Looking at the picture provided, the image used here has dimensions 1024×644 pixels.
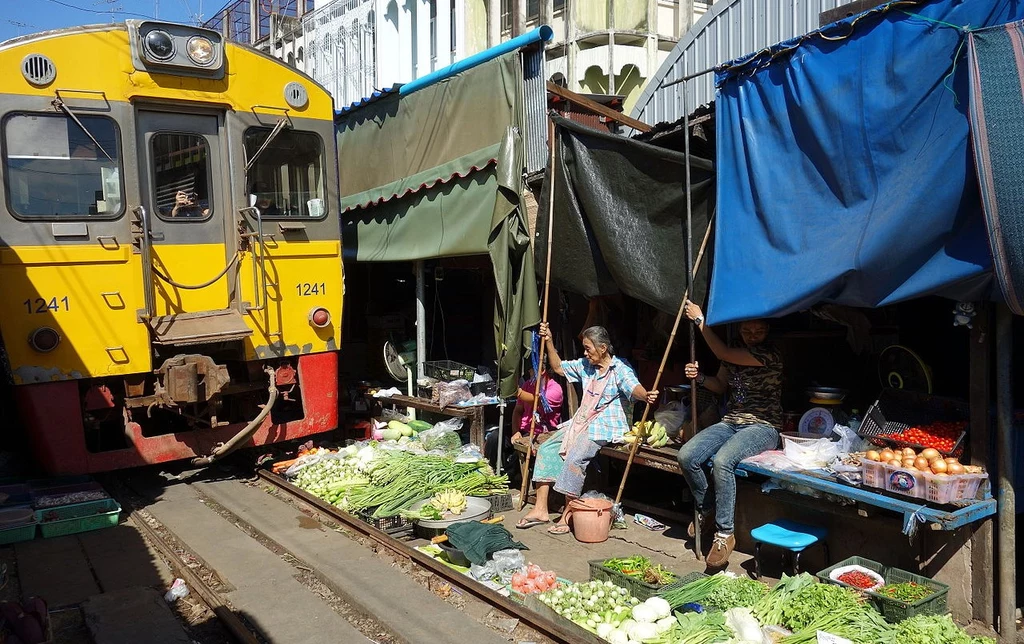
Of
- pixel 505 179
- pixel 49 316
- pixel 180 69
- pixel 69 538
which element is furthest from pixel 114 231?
pixel 505 179

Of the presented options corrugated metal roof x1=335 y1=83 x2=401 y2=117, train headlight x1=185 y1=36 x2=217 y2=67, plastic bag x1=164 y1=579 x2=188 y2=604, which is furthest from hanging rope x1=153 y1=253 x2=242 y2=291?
corrugated metal roof x1=335 y1=83 x2=401 y2=117

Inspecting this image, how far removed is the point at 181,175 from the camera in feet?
23.3

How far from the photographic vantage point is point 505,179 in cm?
709

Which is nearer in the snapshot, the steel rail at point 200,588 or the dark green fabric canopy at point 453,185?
the steel rail at point 200,588

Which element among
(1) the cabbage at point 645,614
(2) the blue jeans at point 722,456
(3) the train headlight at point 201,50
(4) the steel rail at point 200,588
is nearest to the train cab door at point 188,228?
(3) the train headlight at point 201,50

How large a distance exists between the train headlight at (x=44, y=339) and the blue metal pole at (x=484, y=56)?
14.2ft

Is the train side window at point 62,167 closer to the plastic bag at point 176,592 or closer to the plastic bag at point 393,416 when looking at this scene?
the plastic bag at point 176,592

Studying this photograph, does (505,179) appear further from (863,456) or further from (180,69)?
(863,456)

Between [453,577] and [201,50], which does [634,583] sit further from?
[201,50]

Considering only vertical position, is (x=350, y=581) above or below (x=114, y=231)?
below

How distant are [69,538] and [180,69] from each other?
397 cm

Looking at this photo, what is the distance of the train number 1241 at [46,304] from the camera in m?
6.29

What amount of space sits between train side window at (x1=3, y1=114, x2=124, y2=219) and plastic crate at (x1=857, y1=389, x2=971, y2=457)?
6.03 metres

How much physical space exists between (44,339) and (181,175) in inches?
71.1
